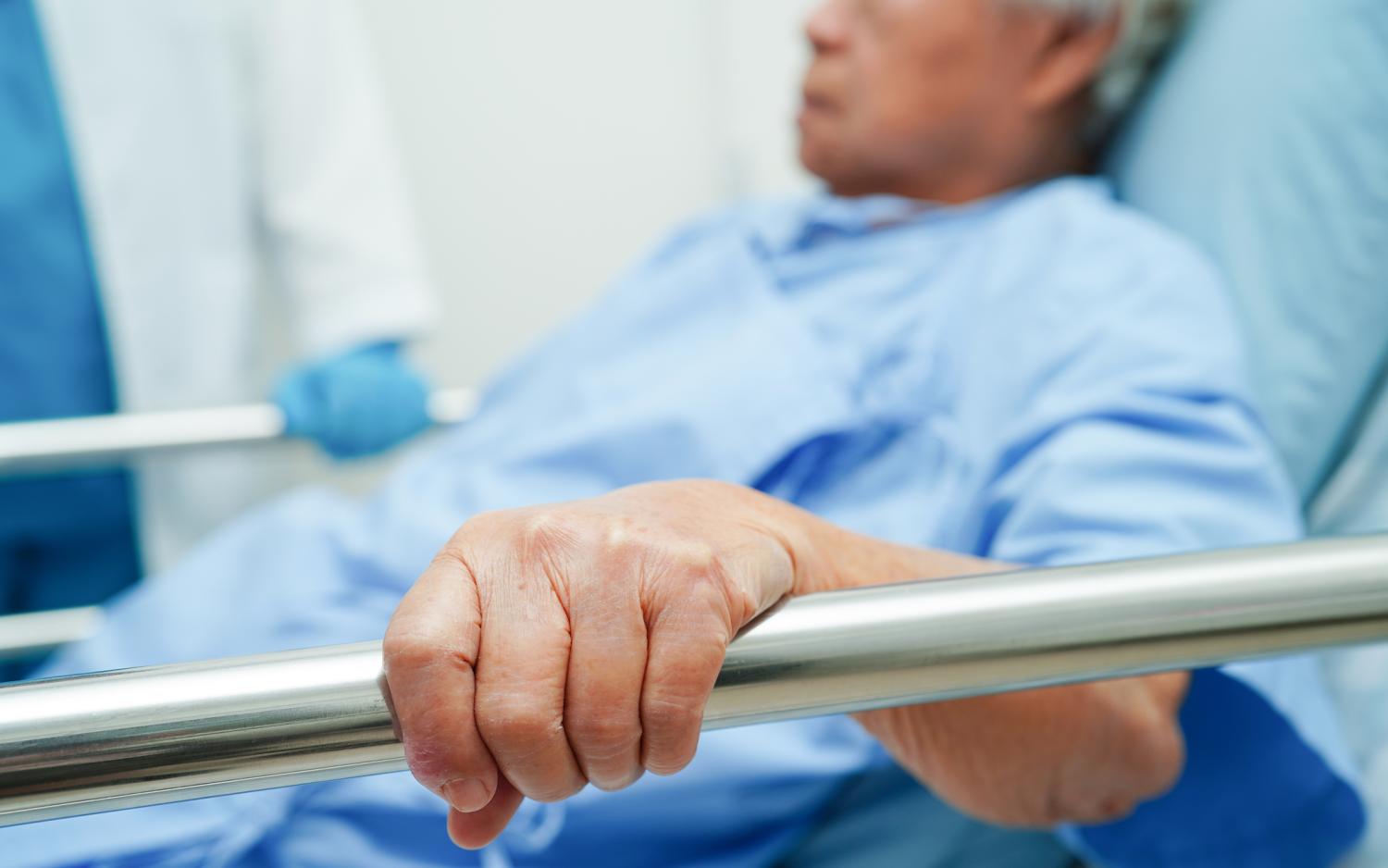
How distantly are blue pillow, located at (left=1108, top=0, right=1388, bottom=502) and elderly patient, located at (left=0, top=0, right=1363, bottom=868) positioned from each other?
0.22 feet

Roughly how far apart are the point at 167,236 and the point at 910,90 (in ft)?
2.73

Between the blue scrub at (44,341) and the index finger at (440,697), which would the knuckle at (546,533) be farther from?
the blue scrub at (44,341)

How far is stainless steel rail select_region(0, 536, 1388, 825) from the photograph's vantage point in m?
0.29

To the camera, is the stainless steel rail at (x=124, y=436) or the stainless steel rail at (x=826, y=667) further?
the stainless steel rail at (x=124, y=436)

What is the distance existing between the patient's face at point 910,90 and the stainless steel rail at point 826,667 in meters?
0.55

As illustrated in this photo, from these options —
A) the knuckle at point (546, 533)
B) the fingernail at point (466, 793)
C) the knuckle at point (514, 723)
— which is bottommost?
the fingernail at point (466, 793)

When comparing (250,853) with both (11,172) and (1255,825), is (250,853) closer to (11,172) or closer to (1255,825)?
(1255,825)

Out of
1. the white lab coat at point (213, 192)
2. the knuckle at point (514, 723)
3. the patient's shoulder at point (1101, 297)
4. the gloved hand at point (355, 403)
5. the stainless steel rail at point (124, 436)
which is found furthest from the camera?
the white lab coat at point (213, 192)

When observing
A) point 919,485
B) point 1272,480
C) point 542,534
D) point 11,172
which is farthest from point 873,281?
point 11,172

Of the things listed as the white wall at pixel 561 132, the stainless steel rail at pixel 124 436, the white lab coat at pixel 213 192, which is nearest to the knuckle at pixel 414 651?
the stainless steel rail at pixel 124 436

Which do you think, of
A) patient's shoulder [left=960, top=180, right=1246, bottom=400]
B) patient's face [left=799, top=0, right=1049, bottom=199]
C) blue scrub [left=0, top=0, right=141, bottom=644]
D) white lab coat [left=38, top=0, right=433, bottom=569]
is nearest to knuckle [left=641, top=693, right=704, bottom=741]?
patient's shoulder [left=960, top=180, right=1246, bottom=400]

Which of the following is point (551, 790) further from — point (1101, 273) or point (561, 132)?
point (561, 132)

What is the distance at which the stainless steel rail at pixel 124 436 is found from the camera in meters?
0.84

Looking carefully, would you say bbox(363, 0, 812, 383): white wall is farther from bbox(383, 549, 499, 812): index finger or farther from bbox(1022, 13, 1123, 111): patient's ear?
bbox(383, 549, 499, 812): index finger
